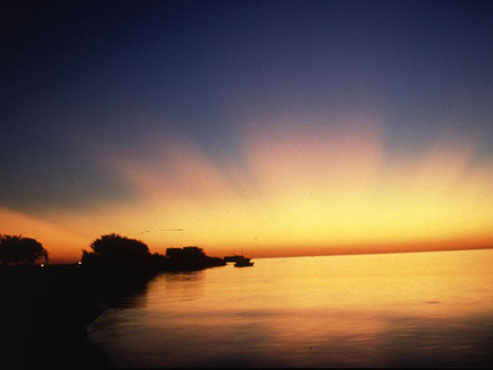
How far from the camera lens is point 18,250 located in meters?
139

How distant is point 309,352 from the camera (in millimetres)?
33938

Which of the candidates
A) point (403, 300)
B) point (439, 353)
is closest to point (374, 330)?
point (439, 353)

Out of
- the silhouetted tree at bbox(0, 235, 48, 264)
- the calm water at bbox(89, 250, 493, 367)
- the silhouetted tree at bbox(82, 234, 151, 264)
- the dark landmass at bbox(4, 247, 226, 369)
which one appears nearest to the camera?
the dark landmass at bbox(4, 247, 226, 369)

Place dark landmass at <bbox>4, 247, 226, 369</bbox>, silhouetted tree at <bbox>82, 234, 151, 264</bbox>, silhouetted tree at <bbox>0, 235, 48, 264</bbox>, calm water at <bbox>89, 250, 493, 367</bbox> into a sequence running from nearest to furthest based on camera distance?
dark landmass at <bbox>4, 247, 226, 369</bbox> < calm water at <bbox>89, 250, 493, 367</bbox> < silhouetted tree at <bbox>0, 235, 48, 264</bbox> < silhouetted tree at <bbox>82, 234, 151, 264</bbox>

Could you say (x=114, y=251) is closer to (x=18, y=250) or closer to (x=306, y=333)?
(x=18, y=250)

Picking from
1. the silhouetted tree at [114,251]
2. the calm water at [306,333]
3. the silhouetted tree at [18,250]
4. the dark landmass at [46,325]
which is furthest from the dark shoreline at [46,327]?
the silhouetted tree at [114,251]

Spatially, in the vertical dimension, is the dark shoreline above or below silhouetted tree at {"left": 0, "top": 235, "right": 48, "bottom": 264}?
below

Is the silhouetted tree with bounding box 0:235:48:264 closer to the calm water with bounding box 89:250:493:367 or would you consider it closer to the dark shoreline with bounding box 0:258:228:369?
the calm water with bounding box 89:250:493:367

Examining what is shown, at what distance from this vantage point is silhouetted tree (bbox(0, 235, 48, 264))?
13638 cm

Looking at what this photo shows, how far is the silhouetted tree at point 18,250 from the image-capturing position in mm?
136375

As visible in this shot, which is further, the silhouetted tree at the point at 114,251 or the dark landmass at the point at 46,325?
the silhouetted tree at the point at 114,251

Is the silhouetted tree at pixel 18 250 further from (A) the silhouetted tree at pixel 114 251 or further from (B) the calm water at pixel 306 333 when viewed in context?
(B) the calm water at pixel 306 333

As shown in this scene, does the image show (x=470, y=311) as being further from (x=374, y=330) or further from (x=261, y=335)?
(x=261, y=335)

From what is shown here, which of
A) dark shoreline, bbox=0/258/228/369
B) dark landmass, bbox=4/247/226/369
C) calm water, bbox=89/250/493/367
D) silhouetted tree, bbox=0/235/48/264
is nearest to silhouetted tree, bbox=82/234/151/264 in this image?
silhouetted tree, bbox=0/235/48/264
